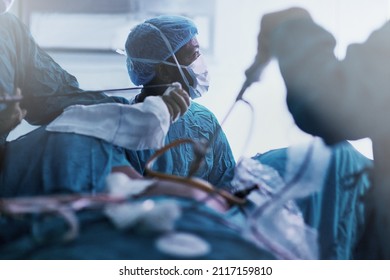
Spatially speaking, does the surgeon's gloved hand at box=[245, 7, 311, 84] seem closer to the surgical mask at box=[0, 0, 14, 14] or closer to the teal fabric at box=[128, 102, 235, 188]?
the teal fabric at box=[128, 102, 235, 188]

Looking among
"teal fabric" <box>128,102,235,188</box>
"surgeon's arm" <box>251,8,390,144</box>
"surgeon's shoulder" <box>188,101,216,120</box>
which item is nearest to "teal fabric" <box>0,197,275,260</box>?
"surgeon's arm" <box>251,8,390,144</box>

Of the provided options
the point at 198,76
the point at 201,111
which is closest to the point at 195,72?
the point at 198,76

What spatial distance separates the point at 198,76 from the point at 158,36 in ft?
0.43

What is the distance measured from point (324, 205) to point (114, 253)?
Result: 40cm

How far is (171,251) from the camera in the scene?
0.73 metres

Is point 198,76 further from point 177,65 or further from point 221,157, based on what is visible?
point 221,157

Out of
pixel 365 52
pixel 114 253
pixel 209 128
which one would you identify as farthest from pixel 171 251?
pixel 209 128

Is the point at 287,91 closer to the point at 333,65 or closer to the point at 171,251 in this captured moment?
the point at 333,65

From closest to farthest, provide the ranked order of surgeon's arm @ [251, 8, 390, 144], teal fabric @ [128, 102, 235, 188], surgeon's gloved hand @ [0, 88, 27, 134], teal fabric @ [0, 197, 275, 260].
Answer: teal fabric @ [0, 197, 275, 260], surgeon's arm @ [251, 8, 390, 144], surgeon's gloved hand @ [0, 88, 27, 134], teal fabric @ [128, 102, 235, 188]

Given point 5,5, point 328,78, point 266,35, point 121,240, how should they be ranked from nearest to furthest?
1. point 121,240
2. point 328,78
3. point 266,35
4. point 5,5

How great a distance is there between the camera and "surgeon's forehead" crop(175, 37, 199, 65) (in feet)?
4.39

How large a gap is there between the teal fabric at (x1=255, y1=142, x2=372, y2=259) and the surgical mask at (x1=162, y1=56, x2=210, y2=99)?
0.41 m

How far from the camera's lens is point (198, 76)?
4.38ft
